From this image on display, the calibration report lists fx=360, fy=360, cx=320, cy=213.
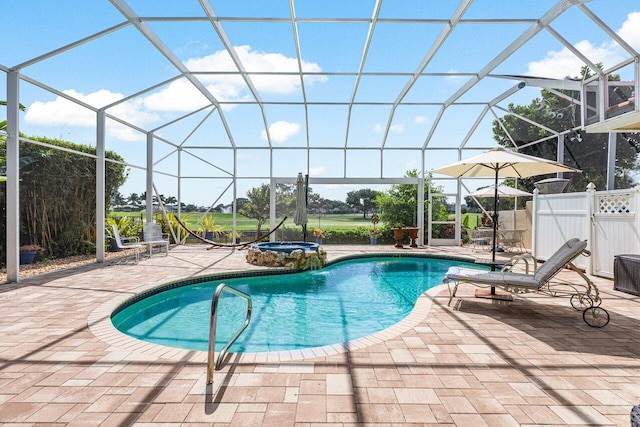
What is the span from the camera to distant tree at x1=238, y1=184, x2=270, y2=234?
13.1 m

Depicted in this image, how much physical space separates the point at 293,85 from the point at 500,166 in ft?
20.6

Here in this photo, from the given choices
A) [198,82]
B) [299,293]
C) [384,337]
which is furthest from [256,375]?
[198,82]

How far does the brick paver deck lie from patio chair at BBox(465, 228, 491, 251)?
22.6ft

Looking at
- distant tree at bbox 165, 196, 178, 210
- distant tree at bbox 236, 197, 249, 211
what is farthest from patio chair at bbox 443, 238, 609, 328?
distant tree at bbox 165, 196, 178, 210

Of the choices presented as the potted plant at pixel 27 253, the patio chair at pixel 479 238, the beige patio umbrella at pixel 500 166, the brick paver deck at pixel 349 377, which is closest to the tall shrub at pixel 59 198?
the potted plant at pixel 27 253

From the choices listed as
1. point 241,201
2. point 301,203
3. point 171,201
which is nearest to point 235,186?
point 241,201

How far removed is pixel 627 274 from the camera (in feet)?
17.2

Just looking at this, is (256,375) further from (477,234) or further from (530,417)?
(477,234)

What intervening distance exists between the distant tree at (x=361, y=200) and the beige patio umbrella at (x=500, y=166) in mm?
9500

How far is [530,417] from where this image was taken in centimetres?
206

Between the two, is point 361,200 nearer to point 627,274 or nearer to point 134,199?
point 134,199

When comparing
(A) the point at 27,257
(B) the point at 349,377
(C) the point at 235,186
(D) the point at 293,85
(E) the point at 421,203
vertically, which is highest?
(D) the point at 293,85

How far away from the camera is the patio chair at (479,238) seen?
10.9 metres

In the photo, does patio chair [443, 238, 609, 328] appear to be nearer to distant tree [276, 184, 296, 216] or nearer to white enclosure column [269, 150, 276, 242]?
white enclosure column [269, 150, 276, 242]
